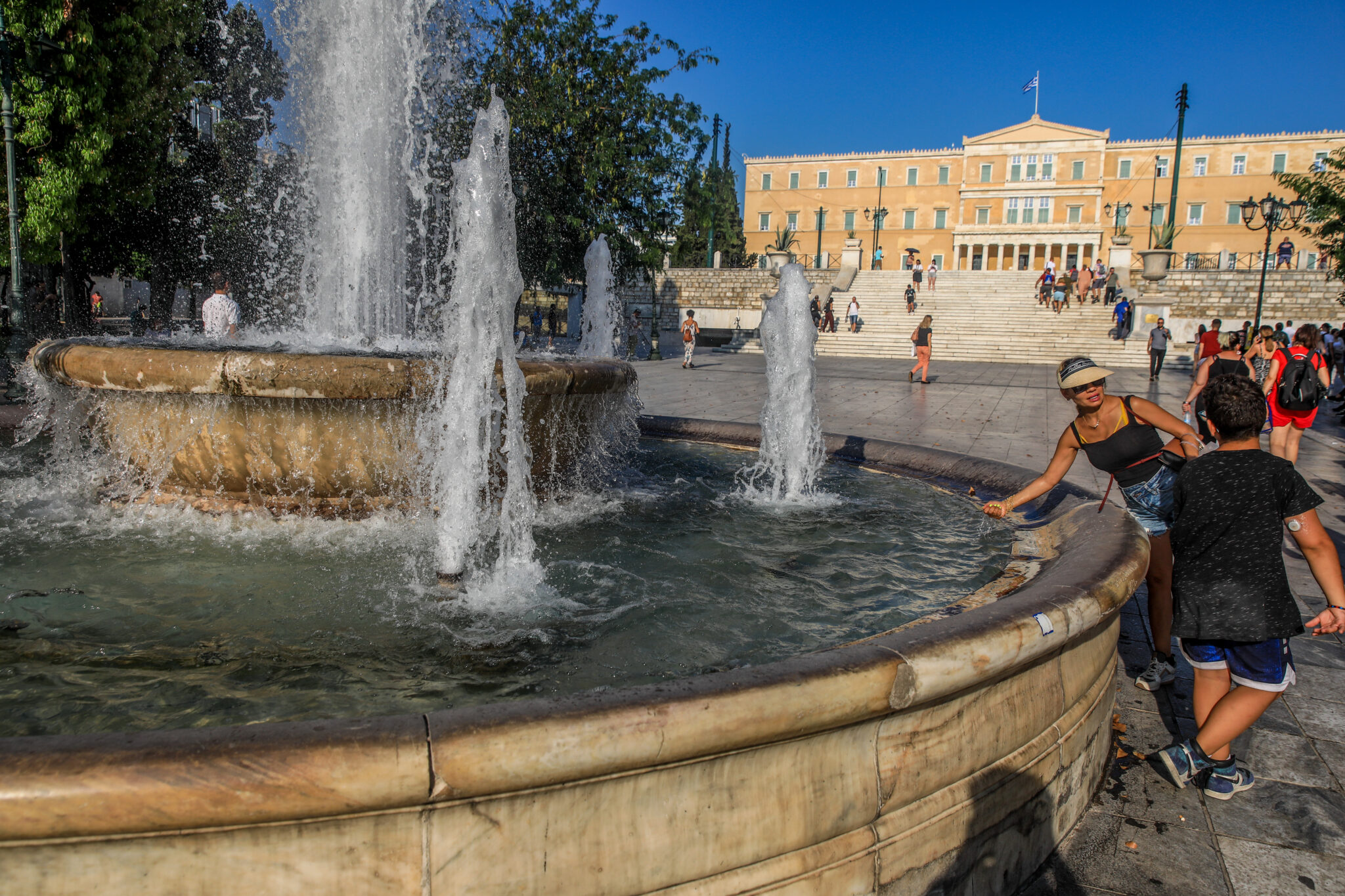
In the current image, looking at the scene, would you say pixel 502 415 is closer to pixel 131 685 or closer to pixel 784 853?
pixel 131 685

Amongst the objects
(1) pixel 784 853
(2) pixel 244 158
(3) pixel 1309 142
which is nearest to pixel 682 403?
(1) pixel 784 853

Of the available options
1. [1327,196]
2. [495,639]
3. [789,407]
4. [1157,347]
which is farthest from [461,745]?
[1327,196]

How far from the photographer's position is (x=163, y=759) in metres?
1.54

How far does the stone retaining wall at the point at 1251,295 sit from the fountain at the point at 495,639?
30.4 metres

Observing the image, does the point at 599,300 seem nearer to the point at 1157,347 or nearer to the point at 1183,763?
the point at 1157,347

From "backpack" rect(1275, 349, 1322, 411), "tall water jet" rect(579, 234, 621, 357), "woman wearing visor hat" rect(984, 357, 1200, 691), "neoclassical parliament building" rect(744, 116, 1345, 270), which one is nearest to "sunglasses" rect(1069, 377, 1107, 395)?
"woman wearing visor hat" rect(984, 357, 1200, 691)

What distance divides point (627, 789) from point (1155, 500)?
9.62ft

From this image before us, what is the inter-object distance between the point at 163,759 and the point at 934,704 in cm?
Answer: 176

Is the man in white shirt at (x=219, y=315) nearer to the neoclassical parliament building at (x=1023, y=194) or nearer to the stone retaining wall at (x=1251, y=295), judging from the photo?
the stone retaining wall at (x=1251, y=295)

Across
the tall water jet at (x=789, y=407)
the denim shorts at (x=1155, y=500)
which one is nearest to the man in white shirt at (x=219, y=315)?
the tall water jet at (x=789, y=407)

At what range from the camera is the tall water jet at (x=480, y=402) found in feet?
12.9

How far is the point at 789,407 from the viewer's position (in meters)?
6.76

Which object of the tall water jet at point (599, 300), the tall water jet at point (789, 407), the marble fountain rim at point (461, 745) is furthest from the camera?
the tall water jet at point (599, 300)

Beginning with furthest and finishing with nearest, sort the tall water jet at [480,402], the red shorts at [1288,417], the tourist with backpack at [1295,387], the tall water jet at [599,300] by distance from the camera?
1. the tall water jet at [599,300]
2. the red shorts at [1288,417]
3. the tourist with backpack at [1295,387]
4. the tall water jet at [480,402]
